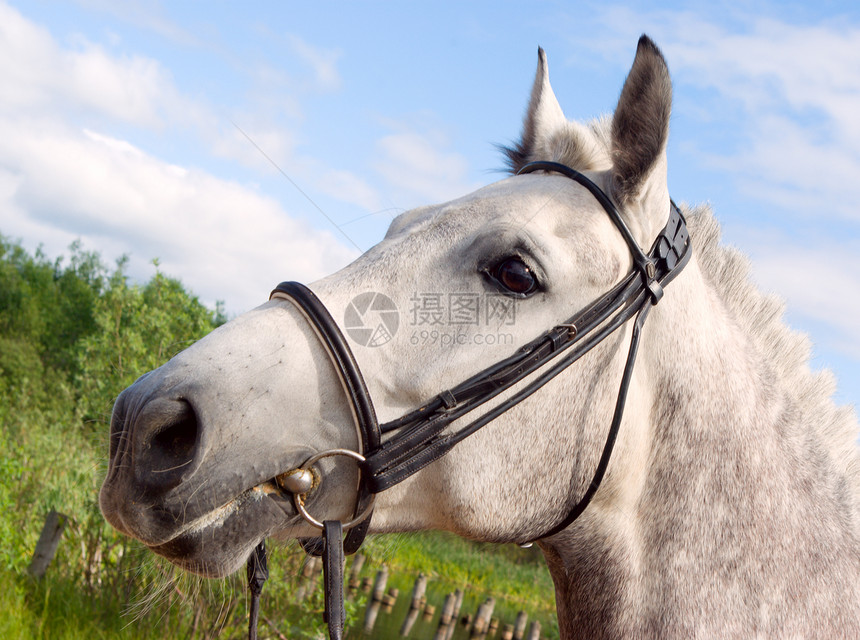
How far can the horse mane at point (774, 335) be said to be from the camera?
103 inches

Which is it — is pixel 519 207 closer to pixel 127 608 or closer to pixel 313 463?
pixel 313 463

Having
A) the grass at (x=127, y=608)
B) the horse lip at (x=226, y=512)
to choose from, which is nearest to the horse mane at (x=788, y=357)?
the horse lip at (x=226, y=512)

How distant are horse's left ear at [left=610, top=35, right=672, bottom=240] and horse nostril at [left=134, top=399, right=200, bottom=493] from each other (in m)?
1.77

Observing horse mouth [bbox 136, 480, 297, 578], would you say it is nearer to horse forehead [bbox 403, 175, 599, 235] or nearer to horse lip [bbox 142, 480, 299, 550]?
horse lip [bbox 142, 480, 299, 550]

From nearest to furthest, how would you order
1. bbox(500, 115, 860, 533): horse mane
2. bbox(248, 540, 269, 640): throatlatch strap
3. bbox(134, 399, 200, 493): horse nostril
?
1. bbox(134, 399, 200, 493): horse nostril
2. bbox(248, 540, 269, 640): throatlatch strap
3. bbox(500, 115, 860, 533): horse mane

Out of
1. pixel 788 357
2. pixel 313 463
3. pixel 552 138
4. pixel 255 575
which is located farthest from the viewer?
pixel 552 138

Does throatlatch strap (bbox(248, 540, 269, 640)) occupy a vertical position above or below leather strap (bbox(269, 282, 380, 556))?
below

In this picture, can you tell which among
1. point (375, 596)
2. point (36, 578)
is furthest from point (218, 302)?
point (36, 578)

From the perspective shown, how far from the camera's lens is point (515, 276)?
2158mm

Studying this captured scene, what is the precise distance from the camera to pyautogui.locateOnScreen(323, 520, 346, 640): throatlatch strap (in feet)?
6.32

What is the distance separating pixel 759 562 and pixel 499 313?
52.3 inches

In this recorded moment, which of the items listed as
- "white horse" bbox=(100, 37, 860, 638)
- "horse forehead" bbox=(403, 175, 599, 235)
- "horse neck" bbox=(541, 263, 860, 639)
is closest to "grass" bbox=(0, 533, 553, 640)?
"horse neck" bbox=(541, 263, 860, 639)

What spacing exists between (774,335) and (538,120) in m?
1.50

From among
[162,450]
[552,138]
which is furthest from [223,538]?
[552,138]
